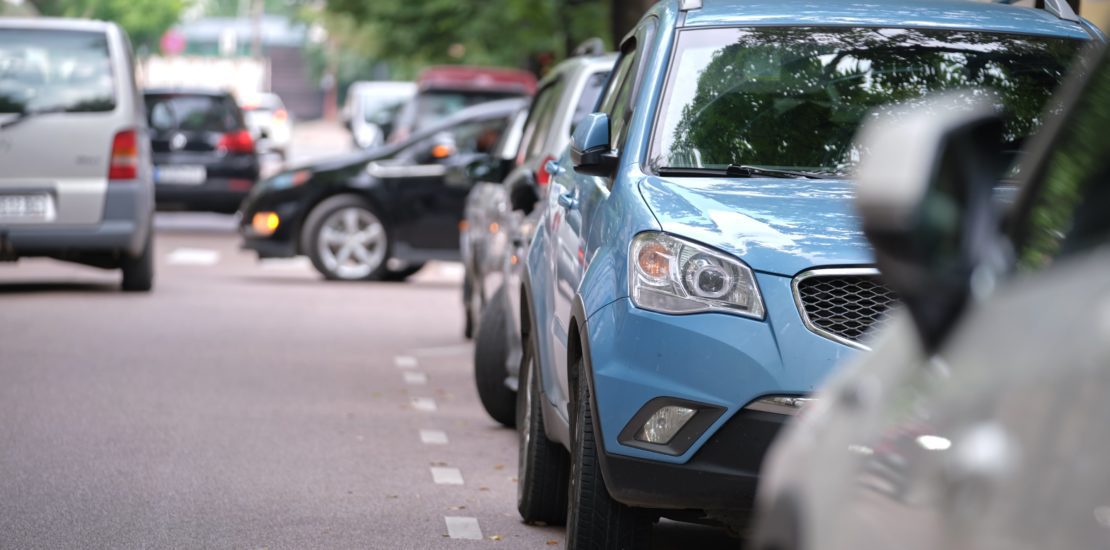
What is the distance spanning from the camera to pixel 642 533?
214 inches

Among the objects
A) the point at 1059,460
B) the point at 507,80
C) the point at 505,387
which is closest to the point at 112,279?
the point at 505,387

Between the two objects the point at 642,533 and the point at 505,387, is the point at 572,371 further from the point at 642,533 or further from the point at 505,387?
the point at 505,387

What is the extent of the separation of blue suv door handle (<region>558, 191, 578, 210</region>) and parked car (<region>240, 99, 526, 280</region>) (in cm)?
1127

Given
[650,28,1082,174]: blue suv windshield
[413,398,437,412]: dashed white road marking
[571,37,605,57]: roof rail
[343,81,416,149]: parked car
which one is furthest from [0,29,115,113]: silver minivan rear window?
[343,81,416,149]: parked car

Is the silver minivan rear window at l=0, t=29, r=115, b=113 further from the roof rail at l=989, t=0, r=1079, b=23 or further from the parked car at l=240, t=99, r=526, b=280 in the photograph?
the roof rail at l=989, t=0, r=1079, b=23

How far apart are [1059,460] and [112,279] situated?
1656cm

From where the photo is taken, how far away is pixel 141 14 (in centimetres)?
7425

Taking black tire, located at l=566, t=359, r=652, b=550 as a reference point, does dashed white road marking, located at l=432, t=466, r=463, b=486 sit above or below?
below

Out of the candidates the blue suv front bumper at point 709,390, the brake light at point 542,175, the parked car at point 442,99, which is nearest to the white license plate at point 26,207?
the brake light at point 542,175

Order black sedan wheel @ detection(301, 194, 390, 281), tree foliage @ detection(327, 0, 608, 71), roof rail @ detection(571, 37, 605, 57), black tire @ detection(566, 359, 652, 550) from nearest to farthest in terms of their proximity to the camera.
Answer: black tire @ detection(566, 359, 652, 550)
roof rail @ detection(571, 37, 605, 57)
black sedan wheel @ detection(301, 194, 390, 281)
tree foliage @ detection(327, 0, 608, 71)

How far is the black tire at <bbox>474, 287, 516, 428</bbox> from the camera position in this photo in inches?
352

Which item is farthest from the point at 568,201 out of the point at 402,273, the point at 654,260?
the point at 402,273

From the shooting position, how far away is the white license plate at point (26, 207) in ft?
47.2

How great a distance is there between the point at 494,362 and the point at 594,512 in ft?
12.0
